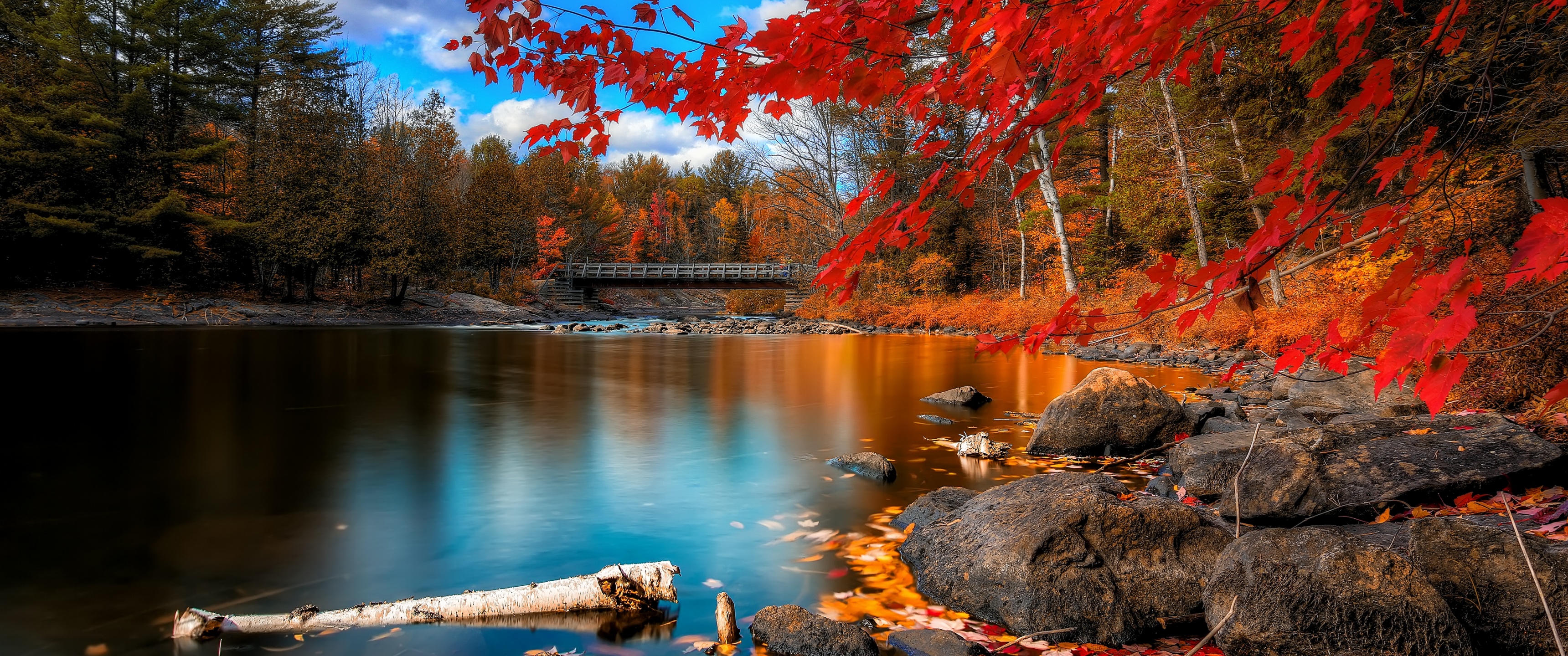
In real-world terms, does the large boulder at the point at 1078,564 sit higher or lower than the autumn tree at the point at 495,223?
lower

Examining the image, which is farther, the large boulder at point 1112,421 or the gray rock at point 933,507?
the large boulder at point 1112,421

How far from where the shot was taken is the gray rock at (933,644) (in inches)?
125

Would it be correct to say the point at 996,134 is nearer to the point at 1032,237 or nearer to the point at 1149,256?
the point at 1149,256

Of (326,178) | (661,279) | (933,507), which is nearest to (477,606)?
(933,507)

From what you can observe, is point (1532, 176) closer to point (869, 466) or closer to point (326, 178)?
point (869, 466)

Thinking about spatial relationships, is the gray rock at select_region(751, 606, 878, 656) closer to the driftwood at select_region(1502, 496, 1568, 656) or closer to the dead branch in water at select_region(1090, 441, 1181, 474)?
the driftwood at select_region(1502, 496, 1568, 656)

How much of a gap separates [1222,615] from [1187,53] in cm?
254

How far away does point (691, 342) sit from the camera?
88.3 ft

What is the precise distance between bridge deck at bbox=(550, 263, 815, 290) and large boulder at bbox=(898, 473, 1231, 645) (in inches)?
1568

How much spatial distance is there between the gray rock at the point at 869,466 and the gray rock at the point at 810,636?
315cm

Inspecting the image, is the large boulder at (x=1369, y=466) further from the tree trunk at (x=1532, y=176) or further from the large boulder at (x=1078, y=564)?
the tree trunk at (x=1532, y=176)

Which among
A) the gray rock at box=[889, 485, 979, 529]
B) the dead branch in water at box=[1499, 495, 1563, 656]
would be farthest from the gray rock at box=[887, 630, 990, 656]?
the dead branch in water at box=[1499, 495, 1563, 656]

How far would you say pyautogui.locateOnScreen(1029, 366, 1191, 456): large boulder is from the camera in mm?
6992

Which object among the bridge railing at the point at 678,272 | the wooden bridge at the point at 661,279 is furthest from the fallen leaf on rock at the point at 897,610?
the bridge railing at the point at 678,272
